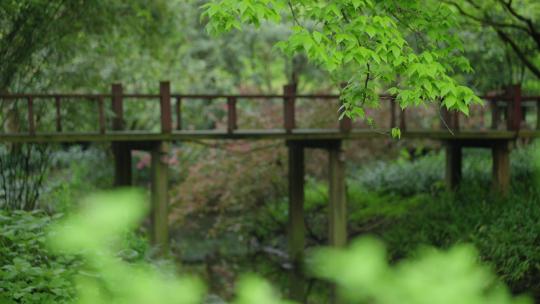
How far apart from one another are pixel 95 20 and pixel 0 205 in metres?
4.67

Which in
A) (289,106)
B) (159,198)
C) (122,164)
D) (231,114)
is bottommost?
(159,198)

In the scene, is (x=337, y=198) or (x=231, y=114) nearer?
(x=231, y=114)

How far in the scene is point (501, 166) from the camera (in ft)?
45.5

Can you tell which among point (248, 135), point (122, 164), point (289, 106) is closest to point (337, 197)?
point (289, 106)

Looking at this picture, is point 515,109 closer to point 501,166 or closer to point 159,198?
point 501,166

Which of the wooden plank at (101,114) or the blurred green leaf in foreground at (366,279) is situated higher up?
the wooden plank at (101,114)

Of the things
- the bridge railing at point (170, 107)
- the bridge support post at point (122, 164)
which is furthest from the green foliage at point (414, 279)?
the bridge support post at point (122, 164)

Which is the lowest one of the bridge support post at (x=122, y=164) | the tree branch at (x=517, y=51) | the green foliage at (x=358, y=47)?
the bridge support post at (x=122, y=164)

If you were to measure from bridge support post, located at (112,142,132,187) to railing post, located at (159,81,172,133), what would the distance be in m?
1.08

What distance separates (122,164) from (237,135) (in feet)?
6.85

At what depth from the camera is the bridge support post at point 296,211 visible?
563 inches

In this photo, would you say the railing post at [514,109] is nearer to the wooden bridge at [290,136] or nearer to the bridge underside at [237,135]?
the wooden bridge at [290,136]

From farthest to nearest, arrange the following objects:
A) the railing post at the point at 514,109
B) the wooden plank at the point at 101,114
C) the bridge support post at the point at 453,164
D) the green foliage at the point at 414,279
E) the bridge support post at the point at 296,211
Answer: the bridge support post at the point at 453,164
the bridge support post at the point at 296,211
the railing post at the point at 514,109
the wooden plank at the point at 101,114
the green foliage at the point at 414,279

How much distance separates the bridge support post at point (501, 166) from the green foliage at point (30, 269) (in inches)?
386
